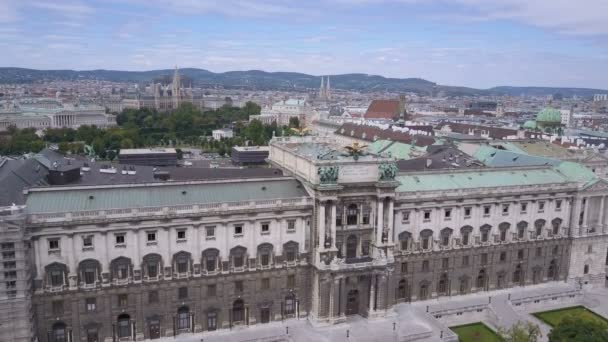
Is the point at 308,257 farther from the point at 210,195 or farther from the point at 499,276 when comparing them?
the point at 499,276

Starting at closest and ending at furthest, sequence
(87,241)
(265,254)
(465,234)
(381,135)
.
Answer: (87,241), (265,254), (465,234), (381,135)

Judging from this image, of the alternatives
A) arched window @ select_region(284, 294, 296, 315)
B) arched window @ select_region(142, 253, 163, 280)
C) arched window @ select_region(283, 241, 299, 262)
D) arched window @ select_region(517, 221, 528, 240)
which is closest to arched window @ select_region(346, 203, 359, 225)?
arched window @ select_region(283, 241, 299, 262)

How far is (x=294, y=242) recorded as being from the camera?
235 feet

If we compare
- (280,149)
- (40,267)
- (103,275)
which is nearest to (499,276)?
(280,149)

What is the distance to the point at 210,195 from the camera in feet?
226

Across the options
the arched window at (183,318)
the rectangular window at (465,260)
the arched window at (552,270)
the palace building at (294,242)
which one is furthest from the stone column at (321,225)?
the arched window at (552,270)

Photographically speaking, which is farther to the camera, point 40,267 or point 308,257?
point 308,257

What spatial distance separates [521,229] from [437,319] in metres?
21.6

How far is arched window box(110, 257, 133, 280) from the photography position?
63.7 metres

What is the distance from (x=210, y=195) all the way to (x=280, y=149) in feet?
59.5

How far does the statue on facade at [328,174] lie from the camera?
224 feet

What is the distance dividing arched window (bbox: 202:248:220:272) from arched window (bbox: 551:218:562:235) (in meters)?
54.4

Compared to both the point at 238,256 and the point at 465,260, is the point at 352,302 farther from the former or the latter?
the point at 465,260

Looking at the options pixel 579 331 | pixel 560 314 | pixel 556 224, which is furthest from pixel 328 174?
pixel 556 224
